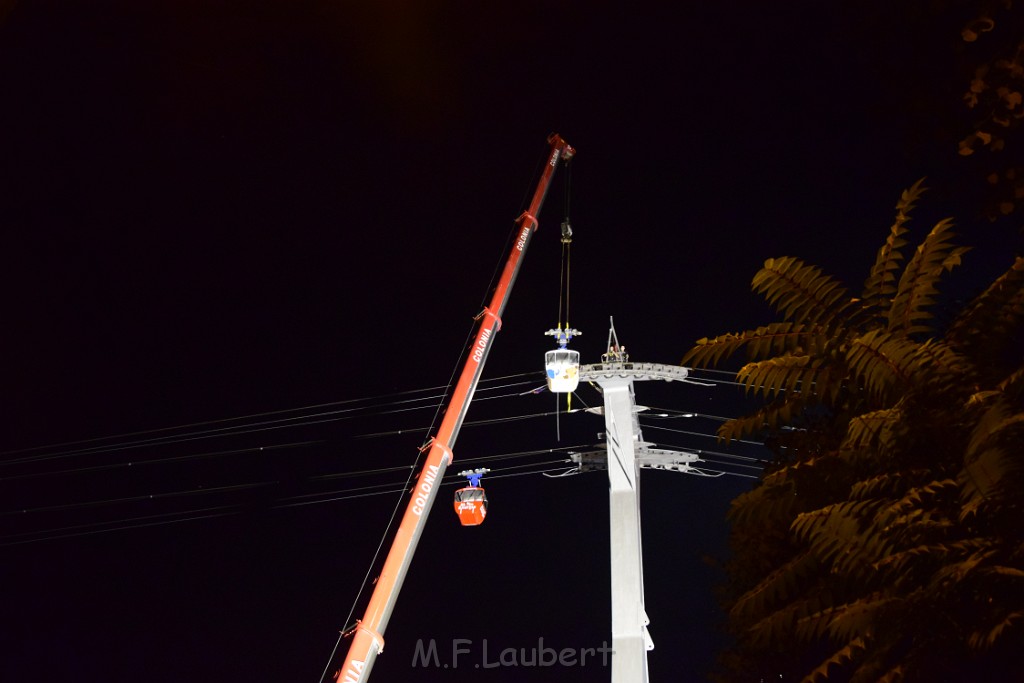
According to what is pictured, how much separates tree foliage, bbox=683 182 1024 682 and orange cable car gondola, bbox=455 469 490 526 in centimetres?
1925

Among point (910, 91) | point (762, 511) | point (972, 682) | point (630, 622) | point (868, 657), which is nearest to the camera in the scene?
point (972, 682)

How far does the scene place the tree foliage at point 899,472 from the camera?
2.95 m

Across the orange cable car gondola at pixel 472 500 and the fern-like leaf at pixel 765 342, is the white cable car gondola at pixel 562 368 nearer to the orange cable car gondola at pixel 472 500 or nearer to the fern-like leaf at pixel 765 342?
the orange cable car gondola at pixel 472 500

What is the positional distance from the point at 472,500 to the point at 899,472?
20344 millimetres

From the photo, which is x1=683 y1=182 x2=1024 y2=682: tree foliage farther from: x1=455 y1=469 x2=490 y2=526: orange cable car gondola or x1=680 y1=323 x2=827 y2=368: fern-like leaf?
x1=455 y1=469 x2=490 y2=526: orange cable car gondola

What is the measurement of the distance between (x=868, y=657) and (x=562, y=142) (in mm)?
28383

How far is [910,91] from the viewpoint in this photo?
11.6ft

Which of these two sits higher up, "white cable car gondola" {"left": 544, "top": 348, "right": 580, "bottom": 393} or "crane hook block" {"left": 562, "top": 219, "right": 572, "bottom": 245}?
"crane hook block" {"left": 562, "top": 219, "right": 572, "bottom": 245}

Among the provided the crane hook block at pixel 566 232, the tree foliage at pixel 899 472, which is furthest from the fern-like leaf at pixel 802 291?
the crane hook block at pixel 566 232

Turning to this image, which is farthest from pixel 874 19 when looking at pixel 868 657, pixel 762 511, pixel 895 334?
pixel 868 657

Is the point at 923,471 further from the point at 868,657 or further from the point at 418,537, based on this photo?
the point at 418,537

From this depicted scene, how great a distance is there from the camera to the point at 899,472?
11.0ft

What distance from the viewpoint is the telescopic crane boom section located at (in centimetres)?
2138

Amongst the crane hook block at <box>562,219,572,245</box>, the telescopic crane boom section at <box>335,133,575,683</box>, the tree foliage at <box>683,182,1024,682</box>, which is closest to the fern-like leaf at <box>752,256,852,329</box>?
the tree foliage at <box>683,182,1024,682</box>
